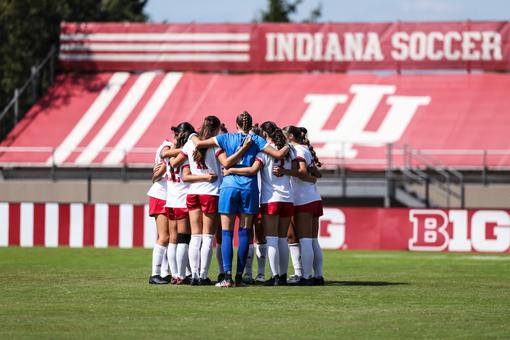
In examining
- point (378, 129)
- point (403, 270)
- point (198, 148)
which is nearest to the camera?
point (198, 148)

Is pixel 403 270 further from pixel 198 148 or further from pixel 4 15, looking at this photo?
pixel 4 15

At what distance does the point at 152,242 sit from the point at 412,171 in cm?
1046

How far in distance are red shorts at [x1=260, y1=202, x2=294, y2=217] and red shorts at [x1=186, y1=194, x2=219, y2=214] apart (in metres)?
0.65

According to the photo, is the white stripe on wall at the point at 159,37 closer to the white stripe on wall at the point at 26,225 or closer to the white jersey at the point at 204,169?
the white stripe on wall at the point at 26,225

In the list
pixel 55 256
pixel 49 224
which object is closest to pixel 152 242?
pixel 49 224

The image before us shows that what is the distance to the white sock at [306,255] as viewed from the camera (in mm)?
15867

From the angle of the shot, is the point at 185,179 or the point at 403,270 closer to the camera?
the point at 185,179

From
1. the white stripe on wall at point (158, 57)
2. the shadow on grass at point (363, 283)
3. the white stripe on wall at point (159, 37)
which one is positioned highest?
the white stripe on wall at point (159, 37)

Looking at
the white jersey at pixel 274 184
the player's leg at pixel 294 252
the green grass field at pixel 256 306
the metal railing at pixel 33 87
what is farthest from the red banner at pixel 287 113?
the white jersey at pixel 274 184

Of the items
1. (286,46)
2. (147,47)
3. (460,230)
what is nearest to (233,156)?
(460,230)

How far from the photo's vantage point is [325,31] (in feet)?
140

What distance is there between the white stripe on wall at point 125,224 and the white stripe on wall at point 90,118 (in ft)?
38.4

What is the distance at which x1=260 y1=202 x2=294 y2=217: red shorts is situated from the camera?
15.6 m

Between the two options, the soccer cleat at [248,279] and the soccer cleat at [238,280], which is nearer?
the soccer cleat at [238,280]
